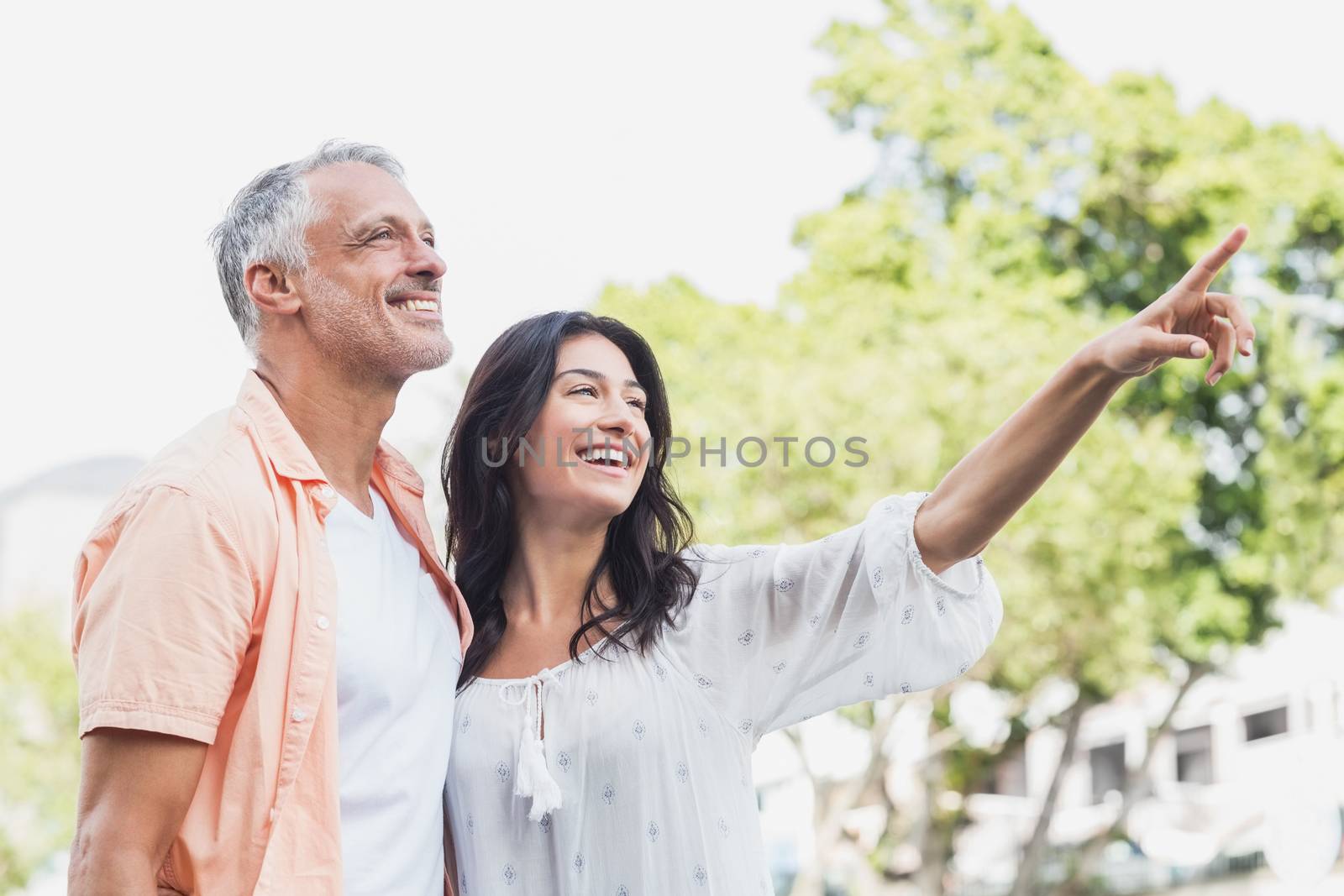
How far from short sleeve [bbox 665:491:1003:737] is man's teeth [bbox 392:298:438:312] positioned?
763 mm

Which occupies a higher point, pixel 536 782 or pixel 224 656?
pixel 224 656

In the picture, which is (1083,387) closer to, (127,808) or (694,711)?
(694,711)

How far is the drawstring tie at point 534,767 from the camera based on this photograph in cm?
268

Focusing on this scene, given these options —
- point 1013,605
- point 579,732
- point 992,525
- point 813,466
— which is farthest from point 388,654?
point 1013,605

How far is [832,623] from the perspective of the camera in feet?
9.05

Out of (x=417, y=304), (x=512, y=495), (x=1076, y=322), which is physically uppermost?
(x=1076, y=322)

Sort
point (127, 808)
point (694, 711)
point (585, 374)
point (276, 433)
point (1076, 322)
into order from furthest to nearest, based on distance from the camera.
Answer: point (1076, 322) < point (585, 374) < point (694, 711) < point (276, 433) < point (127, 808)

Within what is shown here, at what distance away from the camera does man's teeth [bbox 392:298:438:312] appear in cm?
271

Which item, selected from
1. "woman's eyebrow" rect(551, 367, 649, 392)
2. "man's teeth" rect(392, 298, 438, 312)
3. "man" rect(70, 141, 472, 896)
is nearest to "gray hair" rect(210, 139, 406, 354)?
"man" rect(70, 141, 472, 896)

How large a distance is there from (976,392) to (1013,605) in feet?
6.19

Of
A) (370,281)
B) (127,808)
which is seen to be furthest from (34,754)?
(127,808)

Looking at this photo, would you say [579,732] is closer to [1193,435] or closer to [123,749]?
[123,749]

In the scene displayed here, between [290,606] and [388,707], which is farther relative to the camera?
[388,707]

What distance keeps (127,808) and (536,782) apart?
2.70ft
